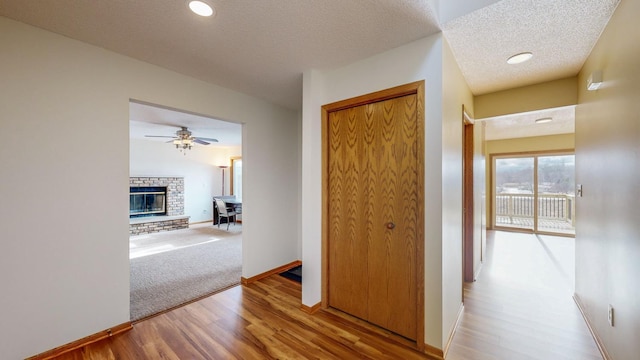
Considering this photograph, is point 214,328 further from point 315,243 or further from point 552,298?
point 552,298

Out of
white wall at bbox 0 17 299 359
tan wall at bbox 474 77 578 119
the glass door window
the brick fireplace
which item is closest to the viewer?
white wall at bbox 0 17 299 359

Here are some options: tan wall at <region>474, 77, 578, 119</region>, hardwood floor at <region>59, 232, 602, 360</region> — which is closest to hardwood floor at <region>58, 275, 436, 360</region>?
hardwood floor at <region>59, 232, 602, 360</region>

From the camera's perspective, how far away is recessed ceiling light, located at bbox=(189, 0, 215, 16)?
5.00ft

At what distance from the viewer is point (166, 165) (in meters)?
7.03

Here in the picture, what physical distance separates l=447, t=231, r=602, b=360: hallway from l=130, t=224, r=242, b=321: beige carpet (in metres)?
2.69

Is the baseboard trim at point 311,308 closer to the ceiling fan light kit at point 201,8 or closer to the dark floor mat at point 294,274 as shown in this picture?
the dark floor mat at point 294,274

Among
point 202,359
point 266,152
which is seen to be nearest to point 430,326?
point 202,359

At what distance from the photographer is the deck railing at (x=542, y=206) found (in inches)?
245

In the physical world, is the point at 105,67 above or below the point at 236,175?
above

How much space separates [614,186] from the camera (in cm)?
165

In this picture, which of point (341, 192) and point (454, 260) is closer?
point (454, 260)

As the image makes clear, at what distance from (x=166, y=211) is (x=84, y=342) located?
5675mm

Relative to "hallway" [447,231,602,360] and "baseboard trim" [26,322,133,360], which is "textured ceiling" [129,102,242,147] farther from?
"hallway" [447,231,602,360]

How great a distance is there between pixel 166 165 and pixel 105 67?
221 inches
